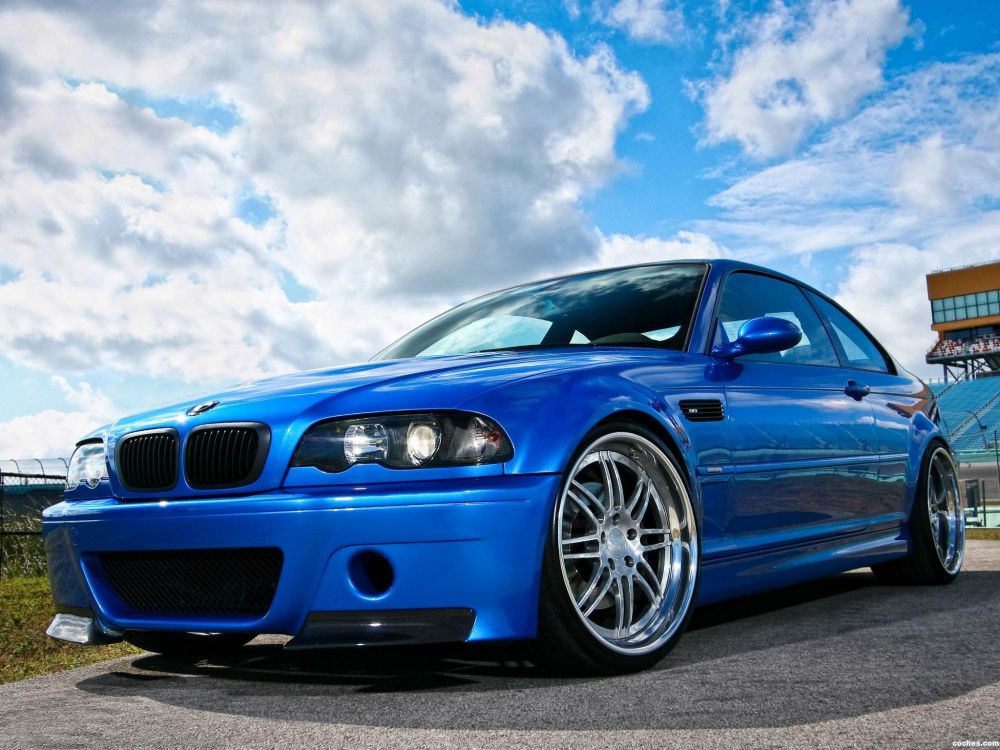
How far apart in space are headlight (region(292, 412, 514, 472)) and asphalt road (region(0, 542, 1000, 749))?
0.66 meters

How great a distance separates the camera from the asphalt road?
8.32 ft

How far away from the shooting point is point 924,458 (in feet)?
18.6

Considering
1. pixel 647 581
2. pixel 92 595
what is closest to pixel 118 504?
pixel 92 595

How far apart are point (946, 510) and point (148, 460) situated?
14.6 feet

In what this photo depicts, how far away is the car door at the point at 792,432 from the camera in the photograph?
4.00 m

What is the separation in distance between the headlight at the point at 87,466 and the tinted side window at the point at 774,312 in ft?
7.67

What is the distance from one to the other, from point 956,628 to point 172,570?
286 cm

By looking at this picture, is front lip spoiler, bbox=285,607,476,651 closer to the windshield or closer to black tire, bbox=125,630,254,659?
black tire, bbox=125,630,254,659

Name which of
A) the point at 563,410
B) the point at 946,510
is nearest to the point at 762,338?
the point at 563,410

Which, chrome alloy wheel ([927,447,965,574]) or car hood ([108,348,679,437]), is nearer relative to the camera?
car hood ([108,348,679,437])

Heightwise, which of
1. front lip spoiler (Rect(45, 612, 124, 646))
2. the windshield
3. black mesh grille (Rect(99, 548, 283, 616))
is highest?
the windshield

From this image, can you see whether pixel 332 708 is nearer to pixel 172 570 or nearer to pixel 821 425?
pixel 172 570

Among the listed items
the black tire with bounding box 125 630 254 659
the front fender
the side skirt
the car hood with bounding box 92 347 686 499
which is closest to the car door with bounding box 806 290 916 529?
the side skirt

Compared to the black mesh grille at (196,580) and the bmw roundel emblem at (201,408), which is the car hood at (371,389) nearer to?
the bmw roundel emblem at (201,408)
